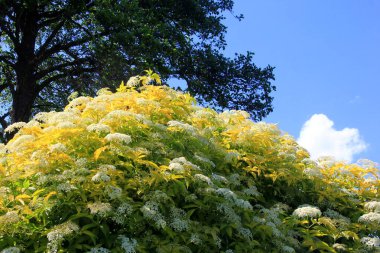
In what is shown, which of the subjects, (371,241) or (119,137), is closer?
(119,137)

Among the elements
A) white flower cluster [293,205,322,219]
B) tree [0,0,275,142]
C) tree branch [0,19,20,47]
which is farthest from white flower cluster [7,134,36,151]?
tree branch [0,19,20,47]

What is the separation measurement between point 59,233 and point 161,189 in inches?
34.7

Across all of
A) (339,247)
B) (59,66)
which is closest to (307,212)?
(339,247)

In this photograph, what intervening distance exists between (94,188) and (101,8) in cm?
1118

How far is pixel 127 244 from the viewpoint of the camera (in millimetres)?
3248

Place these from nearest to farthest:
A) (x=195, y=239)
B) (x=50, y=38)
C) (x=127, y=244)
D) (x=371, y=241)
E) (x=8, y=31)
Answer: (x=127, y=244), (x=195, y=239), (x=371, y=241), (x=8, y=31), (x=50, y=38)

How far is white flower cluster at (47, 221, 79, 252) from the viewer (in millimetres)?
3121

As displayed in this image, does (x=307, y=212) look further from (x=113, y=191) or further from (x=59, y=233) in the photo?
(x=59, y=233)

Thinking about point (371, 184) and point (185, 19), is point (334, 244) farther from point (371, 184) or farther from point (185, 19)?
point (185, 19)

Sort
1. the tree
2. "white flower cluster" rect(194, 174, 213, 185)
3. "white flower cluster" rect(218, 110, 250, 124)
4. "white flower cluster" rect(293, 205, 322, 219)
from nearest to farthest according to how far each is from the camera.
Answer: "white flower cluster" rect(194, 174, 213, 185), "white flower cluster" rect(293, 205, 322, 219), "white flower cluster" rect(218, 110, 250, 124), the tree

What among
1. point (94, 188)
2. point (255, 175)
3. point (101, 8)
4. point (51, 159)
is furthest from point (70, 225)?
point (101, 8)

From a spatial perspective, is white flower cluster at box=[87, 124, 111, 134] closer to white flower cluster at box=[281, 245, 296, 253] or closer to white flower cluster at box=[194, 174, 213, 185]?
white flower cluster at box=[194, 174, 213, 185]

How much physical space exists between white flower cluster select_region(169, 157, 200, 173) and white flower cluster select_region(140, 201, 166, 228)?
1.02 ft

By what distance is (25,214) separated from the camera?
137 inches
